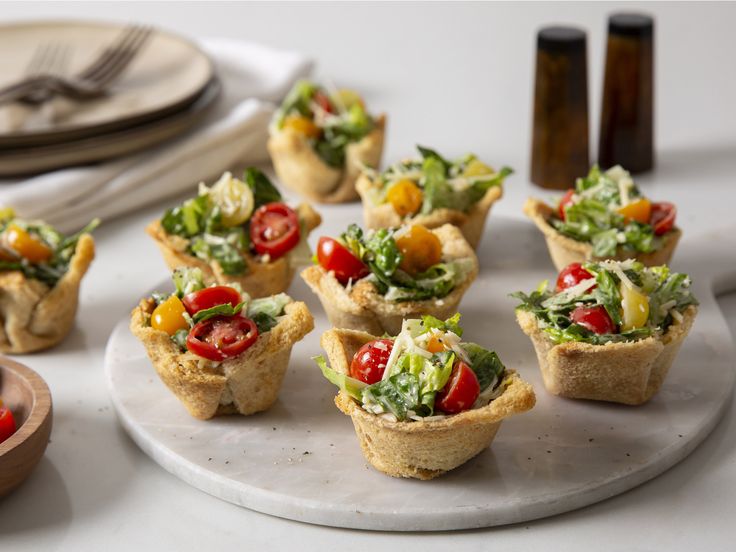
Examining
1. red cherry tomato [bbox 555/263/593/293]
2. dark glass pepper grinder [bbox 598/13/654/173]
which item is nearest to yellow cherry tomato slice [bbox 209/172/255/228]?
red cherry tomato [bbox 555/263/593/293]

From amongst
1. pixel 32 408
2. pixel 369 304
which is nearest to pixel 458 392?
pixel 369 304

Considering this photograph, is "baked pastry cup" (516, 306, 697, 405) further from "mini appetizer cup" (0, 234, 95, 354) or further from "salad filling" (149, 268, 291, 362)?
"mini appetizer cup" (0, 234, 95, 354)

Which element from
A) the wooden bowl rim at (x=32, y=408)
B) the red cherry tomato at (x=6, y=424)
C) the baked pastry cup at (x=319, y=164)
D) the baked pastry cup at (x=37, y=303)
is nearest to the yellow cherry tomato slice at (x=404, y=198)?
the baked pastry cup at (x=319, y=164)

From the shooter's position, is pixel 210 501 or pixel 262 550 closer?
pixel 262 550

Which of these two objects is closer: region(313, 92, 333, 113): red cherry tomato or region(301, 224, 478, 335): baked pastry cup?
region(301, 224, 478, 335): baked pastry cup

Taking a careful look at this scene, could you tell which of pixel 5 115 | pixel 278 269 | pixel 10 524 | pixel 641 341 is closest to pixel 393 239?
pixel 278 269

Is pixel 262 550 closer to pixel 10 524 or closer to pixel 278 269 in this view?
pixel 10 524
